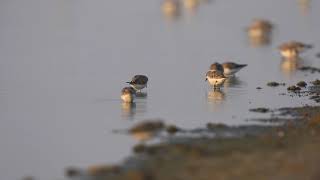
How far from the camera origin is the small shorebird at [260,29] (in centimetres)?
4822

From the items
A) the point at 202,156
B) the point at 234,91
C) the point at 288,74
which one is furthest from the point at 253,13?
the point at 202,156

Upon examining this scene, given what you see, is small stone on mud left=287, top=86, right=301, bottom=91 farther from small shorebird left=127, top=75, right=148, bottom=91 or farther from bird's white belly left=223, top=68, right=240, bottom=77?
small shorebird left=127, top=75, right=148, bottom=91

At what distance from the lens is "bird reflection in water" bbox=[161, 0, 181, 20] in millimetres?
58263

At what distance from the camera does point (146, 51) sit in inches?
1571

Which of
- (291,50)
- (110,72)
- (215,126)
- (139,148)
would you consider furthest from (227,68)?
(139,148)

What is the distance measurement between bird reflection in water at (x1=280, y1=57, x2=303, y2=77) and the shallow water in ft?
0.23

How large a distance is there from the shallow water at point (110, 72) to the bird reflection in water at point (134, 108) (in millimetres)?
41

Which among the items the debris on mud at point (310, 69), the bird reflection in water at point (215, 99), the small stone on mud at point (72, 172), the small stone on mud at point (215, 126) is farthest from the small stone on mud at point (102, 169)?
the debris on mud at point (310, 69)

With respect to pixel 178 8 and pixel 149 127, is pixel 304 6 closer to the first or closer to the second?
pixel 178 8

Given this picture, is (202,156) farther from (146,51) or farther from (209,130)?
(146,51)

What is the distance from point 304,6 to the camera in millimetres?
63906

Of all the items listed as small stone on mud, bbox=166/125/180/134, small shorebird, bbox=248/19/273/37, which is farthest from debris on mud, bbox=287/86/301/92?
small shorebird, bbox=248/19/273/37

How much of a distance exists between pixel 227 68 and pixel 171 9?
1056 inches

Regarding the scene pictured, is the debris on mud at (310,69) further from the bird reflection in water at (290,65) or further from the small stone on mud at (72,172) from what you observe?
the small stone on mud at (72,172)
